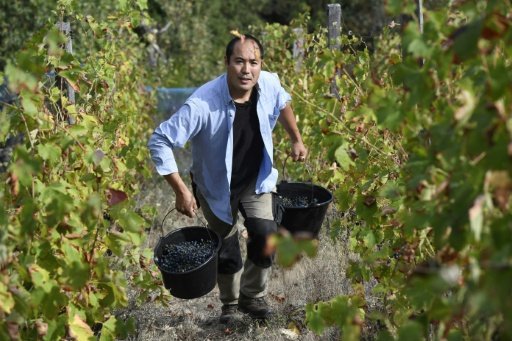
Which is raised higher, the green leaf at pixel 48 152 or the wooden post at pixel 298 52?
the green leaf at pixel 48 152

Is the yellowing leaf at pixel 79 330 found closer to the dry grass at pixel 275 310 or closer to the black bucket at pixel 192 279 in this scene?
the black bucket at pixel 192 279

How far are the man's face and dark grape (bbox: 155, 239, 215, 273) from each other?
2.39ft

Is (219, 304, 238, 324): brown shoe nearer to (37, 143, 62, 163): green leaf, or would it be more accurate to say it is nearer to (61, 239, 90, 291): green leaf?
(61, 239, 90, 291): green leaf

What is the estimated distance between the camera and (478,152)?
1.72m

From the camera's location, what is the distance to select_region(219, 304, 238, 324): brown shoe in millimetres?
4062

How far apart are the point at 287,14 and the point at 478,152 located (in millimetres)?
13585

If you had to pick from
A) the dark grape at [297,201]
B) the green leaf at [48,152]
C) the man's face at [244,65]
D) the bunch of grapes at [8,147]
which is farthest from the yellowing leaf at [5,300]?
the bunch of grapes at [8,147]

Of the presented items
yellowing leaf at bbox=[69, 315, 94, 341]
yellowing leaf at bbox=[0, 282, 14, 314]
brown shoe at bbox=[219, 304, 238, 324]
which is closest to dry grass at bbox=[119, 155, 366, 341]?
brown shoe at bbox=[219, 304, 238, 324]

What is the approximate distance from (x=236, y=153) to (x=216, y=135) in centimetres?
15

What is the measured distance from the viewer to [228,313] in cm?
410

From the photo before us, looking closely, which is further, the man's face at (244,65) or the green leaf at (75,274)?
the man's face at (244,65)

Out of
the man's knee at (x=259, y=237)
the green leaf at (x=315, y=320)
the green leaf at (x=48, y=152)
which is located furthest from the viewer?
the man's knee at (x=259, y=237)

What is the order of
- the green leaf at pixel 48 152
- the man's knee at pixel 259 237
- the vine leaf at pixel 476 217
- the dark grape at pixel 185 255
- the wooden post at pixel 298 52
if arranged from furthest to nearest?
the wooden post at pixel 298 52 → the man's knee at pixel 259 237 → the dark grape at pixel 185 255 → the green leaf at pixel 48 152 → the vine leaf at pixel 476 217

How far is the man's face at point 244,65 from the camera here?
12.2 feet
